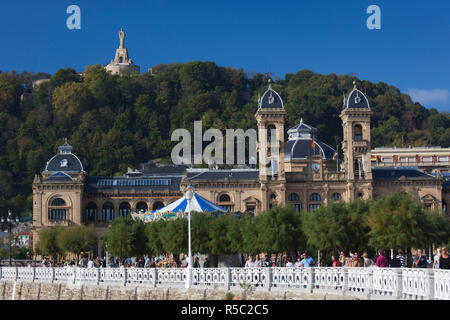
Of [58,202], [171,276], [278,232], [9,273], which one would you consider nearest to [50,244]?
[58,202]

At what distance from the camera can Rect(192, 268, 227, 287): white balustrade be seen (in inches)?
1430

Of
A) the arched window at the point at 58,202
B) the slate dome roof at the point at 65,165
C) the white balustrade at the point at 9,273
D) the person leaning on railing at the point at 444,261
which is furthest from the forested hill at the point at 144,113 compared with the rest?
the person leaning on railing at the point at 444,261

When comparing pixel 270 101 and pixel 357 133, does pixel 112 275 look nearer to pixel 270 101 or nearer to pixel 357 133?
pixel 270 101

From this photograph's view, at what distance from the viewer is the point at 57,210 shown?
102m

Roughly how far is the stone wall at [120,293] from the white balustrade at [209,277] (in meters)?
0.48

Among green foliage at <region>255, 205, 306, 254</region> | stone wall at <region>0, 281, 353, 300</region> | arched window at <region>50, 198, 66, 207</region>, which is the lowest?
stone wall at <region>0, 281, 353, 300</region>

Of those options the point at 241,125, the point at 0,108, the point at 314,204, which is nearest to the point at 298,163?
the point at 314,204

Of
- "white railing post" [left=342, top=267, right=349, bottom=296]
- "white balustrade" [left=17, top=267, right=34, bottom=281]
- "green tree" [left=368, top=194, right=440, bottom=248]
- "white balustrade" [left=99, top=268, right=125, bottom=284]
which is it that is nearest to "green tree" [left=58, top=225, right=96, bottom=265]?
"white balustrade" [left=17, top=267, right=34, bottom=281]

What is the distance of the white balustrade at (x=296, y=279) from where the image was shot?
26.7m

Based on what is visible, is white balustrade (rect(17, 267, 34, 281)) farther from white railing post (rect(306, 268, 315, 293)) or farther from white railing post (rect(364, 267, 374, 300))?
white railing post (rect(364, 267, 374, 300))

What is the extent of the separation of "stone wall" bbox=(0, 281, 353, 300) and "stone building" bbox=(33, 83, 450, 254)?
51.8 meters

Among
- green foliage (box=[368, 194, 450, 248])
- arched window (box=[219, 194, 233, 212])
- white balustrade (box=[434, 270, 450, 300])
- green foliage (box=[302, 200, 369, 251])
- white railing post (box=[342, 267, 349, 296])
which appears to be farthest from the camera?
arched window (box=[219, 194, 233, 212])

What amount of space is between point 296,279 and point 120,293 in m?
10.2
